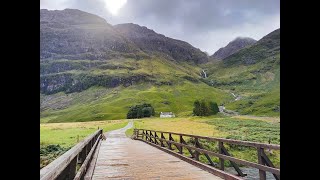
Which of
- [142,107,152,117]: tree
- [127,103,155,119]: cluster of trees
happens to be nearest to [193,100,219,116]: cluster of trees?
[142,107,152,117]: tree

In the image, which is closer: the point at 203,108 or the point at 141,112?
the point at 203,108

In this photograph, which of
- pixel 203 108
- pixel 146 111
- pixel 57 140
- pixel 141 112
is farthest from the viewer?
pixel 141 112

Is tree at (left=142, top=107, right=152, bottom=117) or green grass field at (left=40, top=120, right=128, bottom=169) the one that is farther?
tree at (left=142, top=107, right=152, bottom=117)

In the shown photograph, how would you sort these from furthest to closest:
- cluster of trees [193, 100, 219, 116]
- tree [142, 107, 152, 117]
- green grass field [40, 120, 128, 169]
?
tree [142, 107, 152, 117] → cluster of trees [193, 100, 219, 116] → green grass field [40, 120, 128, 169]

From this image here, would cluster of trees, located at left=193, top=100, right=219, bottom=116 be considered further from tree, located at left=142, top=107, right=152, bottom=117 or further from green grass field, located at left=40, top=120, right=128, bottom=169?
green grass field, located at left=40, top=120, right=128, bottom=169

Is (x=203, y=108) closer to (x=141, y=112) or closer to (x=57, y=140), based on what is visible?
(x=141, y=112)

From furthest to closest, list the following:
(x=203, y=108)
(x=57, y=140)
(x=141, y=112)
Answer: (x=141, y=112) → (x=203, y=108) → (x=57, y=140)

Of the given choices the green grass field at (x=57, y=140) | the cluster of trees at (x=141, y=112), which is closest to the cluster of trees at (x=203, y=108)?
the cluster of trees at (x=141, y=112)

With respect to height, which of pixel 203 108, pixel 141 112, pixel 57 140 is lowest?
pixel 141 112

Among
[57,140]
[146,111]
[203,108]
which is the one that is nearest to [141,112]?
[146,111]

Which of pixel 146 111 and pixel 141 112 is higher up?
pixel 146 111

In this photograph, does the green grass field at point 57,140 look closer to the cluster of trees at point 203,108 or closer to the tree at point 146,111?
the cluster of trees at point 203,108
